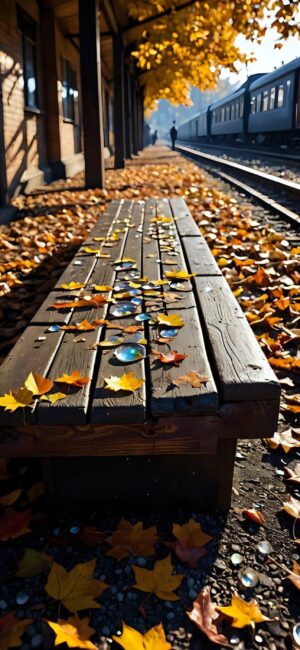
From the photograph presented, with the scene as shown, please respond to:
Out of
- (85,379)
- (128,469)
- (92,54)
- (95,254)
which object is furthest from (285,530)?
(92,54)

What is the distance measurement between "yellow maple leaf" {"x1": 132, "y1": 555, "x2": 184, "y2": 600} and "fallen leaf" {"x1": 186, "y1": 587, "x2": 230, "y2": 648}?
6 centimetres

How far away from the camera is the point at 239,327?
186 centimetres

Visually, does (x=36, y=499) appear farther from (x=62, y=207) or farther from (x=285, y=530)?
(x=62, y=207)

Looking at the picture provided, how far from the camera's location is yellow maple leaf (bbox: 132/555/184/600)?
4.47 feet

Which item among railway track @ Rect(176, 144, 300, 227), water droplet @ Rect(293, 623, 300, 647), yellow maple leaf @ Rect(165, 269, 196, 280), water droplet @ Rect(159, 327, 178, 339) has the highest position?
yellow maple leaf @ Rect(165, 269, 196, 280)

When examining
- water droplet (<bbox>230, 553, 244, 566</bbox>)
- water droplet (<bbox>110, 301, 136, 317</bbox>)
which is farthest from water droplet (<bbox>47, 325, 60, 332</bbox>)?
water droplet (<bbox>230, 553, 244, 566</bbox>)

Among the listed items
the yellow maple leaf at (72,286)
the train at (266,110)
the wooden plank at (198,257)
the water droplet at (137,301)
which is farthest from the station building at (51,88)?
the train at (266,110)

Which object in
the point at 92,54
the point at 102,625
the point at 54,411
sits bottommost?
the point at 102,625

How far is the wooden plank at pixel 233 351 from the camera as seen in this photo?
1.39 metres

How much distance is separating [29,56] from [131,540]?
979 cm

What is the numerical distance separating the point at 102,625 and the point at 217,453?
0.55m

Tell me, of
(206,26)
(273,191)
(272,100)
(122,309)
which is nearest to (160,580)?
(122,309)

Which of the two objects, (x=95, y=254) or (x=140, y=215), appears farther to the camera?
(x=140, y=215)

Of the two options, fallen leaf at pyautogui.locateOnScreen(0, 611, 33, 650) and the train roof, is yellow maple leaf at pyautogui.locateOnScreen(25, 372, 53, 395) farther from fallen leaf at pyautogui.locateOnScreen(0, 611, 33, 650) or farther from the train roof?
the train roof
